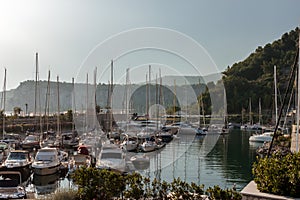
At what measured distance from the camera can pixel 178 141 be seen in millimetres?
32250

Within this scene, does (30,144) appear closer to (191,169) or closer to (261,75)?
(191,169)

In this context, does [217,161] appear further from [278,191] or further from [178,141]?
[278,191]

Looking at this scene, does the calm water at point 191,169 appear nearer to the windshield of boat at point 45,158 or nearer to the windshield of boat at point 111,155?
the windshield of boat at point 45,158

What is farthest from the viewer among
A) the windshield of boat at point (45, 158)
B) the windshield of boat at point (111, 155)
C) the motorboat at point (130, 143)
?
the motorboat at point (130, 143)

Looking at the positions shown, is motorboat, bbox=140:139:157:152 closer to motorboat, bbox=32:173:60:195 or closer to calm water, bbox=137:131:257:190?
calm water, bbox=137:131:257:190

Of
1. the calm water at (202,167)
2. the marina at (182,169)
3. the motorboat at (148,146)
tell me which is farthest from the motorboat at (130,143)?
the calm water at (202,167)

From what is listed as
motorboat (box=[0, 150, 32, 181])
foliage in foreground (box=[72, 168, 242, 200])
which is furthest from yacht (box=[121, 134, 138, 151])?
foliage in foreground (box=[72, 168, 242, 200])

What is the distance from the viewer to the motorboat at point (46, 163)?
25594 millimetres

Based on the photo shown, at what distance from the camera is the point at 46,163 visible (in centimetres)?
2617

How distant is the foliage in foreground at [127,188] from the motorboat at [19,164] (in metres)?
18.0

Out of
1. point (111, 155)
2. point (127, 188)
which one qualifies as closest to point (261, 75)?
point (111, 155)

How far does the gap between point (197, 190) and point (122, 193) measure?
5.92ft

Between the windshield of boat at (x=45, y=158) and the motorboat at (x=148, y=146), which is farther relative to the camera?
the motorboat at (x=148, y=146)

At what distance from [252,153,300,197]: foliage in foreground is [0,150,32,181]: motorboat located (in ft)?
69.7
